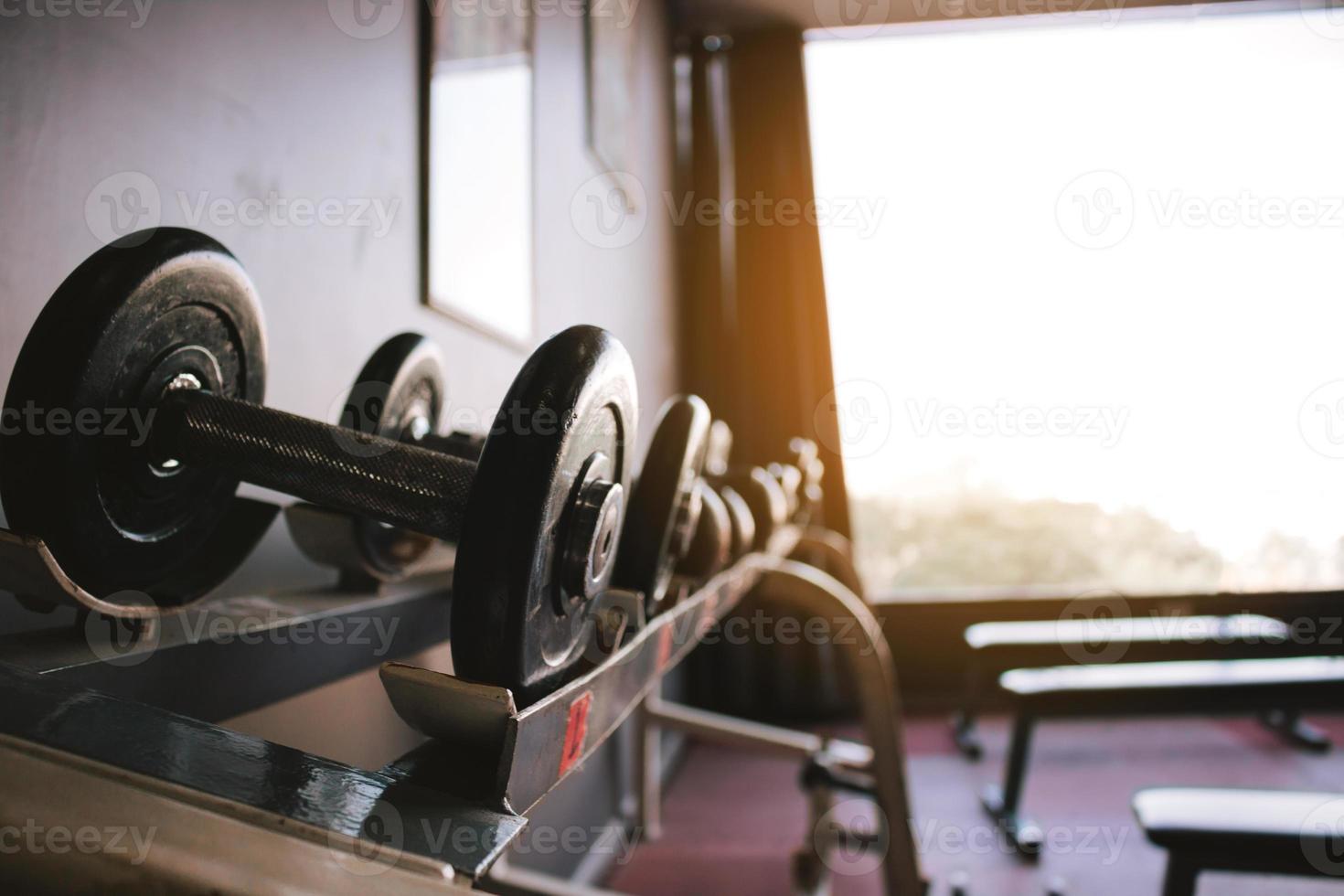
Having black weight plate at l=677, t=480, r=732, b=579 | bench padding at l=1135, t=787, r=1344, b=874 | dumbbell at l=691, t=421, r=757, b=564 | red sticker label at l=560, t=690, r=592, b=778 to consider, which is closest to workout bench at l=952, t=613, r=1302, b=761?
bench padding at l=1135, t=787, r=1344, b=874

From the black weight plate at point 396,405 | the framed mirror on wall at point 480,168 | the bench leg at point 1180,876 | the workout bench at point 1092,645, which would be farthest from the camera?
the workout bench at point 1092,645

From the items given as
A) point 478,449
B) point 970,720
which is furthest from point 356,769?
point 970,720

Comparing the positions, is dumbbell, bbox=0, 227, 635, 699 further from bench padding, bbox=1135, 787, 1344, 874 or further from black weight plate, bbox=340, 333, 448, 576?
bench padding, bbox=1135, 787, 1344, 874

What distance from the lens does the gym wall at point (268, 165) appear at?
59 cm

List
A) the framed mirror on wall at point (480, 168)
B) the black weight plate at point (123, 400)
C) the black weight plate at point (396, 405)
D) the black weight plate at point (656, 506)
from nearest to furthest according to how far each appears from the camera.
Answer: the black weight plate at point (123, 400)
the black weight plate at point (656, 506)
the black weight plate at point (396, 405)
the framed mirror on wall at point (480, 168)

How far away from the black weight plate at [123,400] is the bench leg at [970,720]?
3.04 metres

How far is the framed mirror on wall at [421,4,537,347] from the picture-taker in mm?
1228

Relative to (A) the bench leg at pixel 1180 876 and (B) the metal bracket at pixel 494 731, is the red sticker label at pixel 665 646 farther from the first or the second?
(A) the bench leg at pixel 1180 876

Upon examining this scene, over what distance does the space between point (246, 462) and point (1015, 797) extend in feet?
8.40

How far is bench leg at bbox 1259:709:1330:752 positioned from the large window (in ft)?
2.07

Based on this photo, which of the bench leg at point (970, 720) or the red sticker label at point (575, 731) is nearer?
the red sticker label at point (575, 731)

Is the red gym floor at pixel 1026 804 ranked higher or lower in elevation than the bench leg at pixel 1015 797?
lower

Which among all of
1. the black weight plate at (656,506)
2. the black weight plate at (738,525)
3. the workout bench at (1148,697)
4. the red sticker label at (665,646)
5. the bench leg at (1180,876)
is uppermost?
the black weight plate at (656,506)

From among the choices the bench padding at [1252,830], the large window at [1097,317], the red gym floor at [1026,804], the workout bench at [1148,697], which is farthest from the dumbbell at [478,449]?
the large window at [1097,317]
